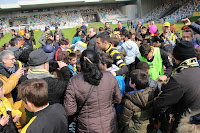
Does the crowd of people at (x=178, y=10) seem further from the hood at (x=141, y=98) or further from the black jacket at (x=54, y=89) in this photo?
the black jacket at (x=54, y=89)

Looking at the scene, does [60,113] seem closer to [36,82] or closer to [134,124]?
[36,82]

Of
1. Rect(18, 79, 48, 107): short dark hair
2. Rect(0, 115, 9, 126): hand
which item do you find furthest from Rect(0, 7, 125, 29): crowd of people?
Rect(18, 79, 48, 107): short dark hair

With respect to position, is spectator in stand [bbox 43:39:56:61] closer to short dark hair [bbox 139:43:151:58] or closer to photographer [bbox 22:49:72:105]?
photographer [bbox 22:49:72:105]

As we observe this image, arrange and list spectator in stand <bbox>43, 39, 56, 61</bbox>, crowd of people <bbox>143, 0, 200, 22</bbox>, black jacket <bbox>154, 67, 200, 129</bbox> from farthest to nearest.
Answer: crowd of people <bbox>143, 0, 200, 22</bbox> → spectator in stand <bbox>43, 39, 56, 61</bbox> → black jacket <bbox>154, 67, 200, 129</bbox>

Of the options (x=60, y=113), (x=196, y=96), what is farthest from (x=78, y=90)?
(x=196, y=96)

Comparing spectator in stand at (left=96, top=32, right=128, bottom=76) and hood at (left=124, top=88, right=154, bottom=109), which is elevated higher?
spectator in stand at (left=96, top=32, right=128, bottom=76)

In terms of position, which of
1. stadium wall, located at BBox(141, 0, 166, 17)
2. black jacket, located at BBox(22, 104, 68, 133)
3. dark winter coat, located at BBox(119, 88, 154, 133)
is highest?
stadium wall, located at BBox(141, 0, 166, 17)

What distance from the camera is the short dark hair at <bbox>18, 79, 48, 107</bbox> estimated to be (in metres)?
1.58

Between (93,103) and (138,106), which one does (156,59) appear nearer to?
(138,106)

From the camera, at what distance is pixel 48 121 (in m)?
1.53

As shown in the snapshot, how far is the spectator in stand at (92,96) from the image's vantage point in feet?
6.26

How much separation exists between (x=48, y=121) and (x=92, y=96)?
625 millimetres

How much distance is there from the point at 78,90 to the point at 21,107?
174 centimetres

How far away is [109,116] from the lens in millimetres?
2092
